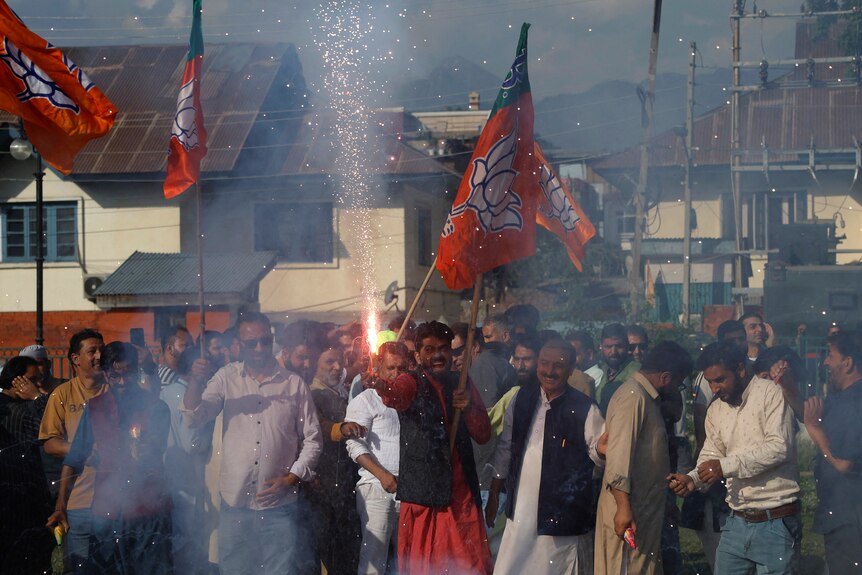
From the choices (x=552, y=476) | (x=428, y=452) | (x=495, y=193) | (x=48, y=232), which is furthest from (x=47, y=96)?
(x=48, y=232)

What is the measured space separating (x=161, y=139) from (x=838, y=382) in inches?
615

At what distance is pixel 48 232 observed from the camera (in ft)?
68.1

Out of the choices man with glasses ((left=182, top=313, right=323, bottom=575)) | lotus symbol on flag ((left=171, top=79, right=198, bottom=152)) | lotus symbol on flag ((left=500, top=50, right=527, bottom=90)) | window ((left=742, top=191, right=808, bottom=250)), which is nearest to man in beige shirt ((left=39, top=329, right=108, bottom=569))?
man with glasses ((left=182, top=313, right=323, bottom=575))

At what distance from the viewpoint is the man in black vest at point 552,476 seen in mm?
5535

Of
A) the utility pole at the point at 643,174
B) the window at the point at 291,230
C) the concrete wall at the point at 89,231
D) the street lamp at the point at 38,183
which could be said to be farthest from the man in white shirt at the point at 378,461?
the concrete wall at the point at 89,231

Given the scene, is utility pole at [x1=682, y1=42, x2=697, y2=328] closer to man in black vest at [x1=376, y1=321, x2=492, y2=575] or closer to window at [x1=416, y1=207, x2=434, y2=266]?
window at [x1=416, y1=207, x2=434, y2=266]

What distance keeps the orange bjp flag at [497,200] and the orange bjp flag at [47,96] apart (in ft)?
7.46

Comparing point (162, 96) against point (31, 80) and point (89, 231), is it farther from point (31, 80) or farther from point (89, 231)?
point (31, 80)

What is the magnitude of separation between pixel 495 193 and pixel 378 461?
1.67 m

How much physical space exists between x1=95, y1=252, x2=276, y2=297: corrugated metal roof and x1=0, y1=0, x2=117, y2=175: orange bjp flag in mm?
10176

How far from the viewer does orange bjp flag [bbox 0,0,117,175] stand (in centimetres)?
615

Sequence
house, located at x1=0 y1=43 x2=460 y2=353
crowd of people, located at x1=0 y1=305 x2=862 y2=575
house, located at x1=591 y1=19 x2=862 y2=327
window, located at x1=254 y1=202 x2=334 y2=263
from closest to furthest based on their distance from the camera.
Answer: crowd of people, located at x1=0 y1=305 x2=862 y2=575
house, located at x1=0 y1=43 x2=460 y2=353
house, located at x1=591 y1=19 x2=862 y2=327
window, located at x1=254 y1=202 x2=334 y2=263

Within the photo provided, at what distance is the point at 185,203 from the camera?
66.1 feet

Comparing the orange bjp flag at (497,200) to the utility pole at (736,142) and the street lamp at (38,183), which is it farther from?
the utility pole at (736,142)
